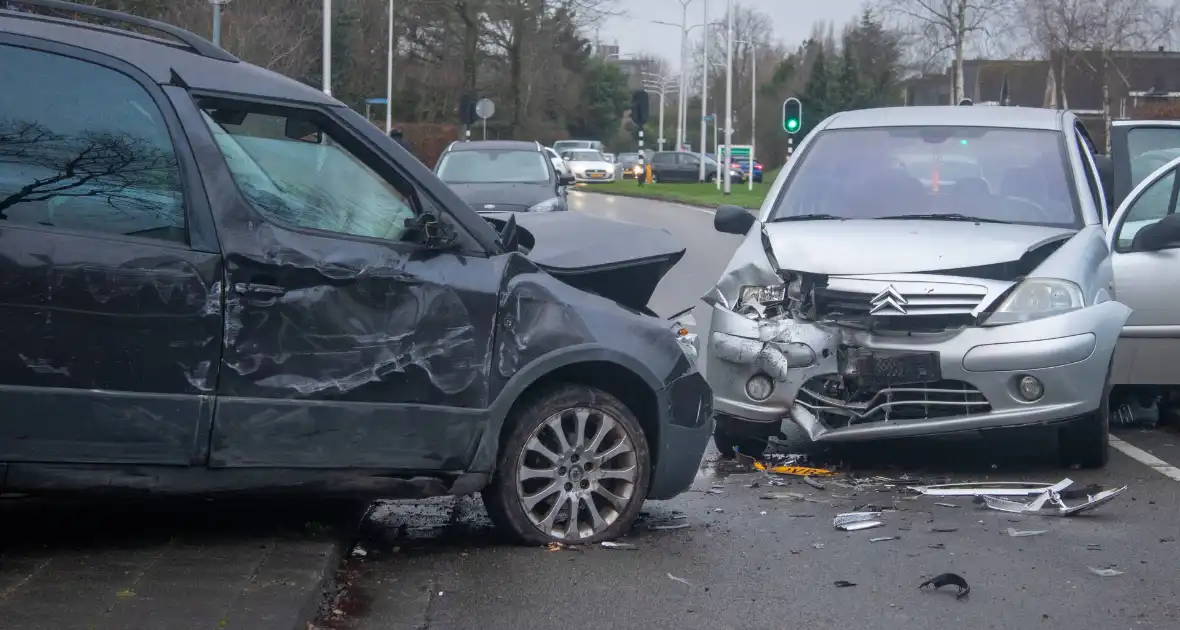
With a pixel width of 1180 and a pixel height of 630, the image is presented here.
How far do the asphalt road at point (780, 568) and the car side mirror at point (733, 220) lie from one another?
174 cm

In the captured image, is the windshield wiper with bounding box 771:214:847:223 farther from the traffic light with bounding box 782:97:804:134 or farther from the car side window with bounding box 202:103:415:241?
the traffic light with bounding box 782:97:804:134

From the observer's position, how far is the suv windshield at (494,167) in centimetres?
1956

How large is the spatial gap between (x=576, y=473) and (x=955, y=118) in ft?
13.9

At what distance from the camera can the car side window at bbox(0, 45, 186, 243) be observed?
5008 millimetres

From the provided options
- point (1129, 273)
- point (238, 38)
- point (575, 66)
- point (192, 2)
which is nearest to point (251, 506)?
point (1129, 273)

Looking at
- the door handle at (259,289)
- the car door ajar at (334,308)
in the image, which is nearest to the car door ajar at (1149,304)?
the car door ajar at (334,308)

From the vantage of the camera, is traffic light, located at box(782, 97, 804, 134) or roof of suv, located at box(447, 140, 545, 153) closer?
roof of suv, located at box(447, 140, 545, 153)

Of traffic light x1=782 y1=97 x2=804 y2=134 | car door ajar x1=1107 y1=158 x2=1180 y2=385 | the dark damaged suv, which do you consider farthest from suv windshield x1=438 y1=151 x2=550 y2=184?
traffic light x1=782 y1=97 x2=804 y2=134

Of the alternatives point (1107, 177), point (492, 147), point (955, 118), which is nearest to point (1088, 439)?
point (1107, 177)

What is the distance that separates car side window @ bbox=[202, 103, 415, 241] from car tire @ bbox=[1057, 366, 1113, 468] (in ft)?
12.4

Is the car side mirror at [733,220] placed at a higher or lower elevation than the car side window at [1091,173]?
lower

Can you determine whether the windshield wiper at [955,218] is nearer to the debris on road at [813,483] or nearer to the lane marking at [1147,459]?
the lane marking at [1147,459]

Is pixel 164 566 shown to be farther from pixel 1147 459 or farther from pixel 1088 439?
pixel 1147 459

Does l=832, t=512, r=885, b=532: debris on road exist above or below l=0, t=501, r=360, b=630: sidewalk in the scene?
below
